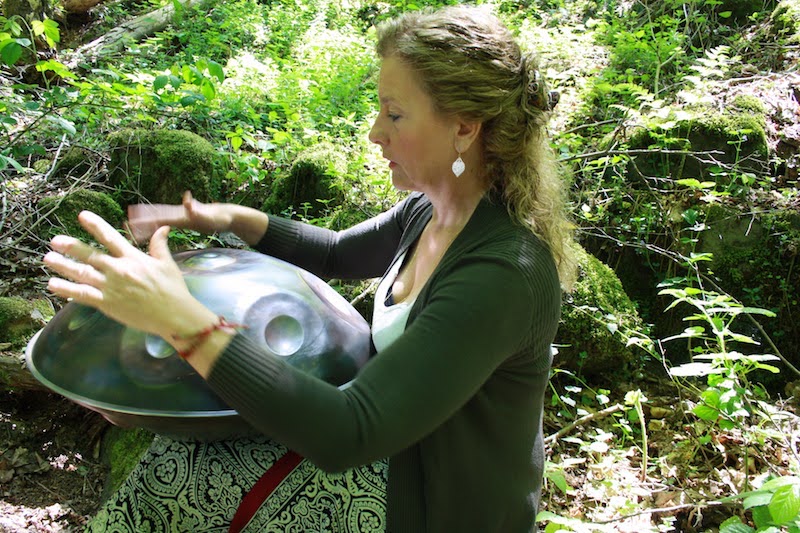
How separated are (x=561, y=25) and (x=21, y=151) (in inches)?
163

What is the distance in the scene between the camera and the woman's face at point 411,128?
Answer: 154 centimetres

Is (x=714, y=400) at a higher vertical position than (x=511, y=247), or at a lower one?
lower

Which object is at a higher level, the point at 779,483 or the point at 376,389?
the point at 376,389

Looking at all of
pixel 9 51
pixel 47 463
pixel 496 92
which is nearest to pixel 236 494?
pixel 496 92

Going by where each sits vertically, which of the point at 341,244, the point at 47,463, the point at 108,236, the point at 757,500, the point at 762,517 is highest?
the point at 108,236

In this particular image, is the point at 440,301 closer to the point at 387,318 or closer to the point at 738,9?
the point at 387,318

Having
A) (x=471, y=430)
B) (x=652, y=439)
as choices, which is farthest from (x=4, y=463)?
(x=652, y=439)

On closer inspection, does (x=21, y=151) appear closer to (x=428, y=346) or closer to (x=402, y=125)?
(x=402, y=125)

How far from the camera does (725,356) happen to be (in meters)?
2.19

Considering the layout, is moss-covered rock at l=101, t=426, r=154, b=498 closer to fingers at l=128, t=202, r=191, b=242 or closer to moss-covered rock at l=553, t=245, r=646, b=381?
fingers at l=128, t=202, r=191, b=242

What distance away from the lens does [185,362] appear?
138cm

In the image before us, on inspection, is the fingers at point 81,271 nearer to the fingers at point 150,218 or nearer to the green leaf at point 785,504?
the fingers at point 150,218

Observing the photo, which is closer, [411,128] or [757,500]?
[411,128]

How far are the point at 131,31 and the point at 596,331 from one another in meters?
5.89
